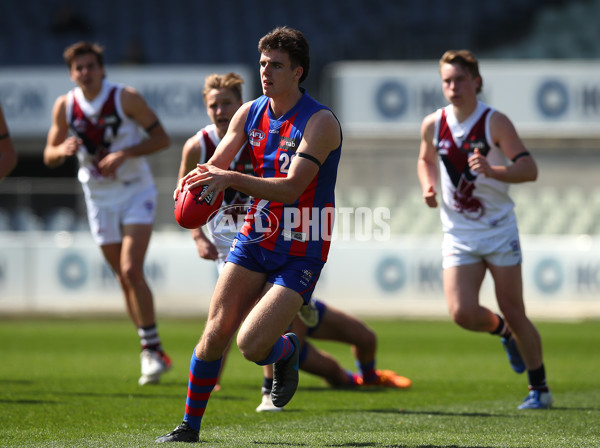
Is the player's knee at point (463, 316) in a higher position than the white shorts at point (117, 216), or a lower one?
lower

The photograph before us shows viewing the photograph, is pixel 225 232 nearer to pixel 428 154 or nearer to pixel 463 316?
pixel 428 154

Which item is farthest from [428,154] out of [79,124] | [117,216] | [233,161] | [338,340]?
[79,124]

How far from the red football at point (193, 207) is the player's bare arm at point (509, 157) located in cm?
206

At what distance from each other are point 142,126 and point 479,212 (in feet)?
9.59

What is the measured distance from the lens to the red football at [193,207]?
4598mm

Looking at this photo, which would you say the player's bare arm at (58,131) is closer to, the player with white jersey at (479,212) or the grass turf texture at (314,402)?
the grass turf texture at (314,402)

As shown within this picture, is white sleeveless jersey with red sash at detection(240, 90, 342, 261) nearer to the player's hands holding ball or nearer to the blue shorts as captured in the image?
the blue shorts

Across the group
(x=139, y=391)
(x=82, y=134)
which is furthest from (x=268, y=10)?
(x=139, y=391)

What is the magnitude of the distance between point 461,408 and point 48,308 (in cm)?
925

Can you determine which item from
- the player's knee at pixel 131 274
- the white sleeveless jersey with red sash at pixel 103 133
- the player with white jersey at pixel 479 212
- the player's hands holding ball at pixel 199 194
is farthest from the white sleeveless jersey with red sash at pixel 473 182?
the white sleeveless jersey with red sash at pixel 103 133

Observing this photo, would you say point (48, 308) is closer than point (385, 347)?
No

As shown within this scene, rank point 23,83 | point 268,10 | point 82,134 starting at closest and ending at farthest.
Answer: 1. point 82,134
2. point 23,83
3. point 268,10

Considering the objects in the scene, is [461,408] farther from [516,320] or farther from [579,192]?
[579,192]

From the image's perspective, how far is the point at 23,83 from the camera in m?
16.6
